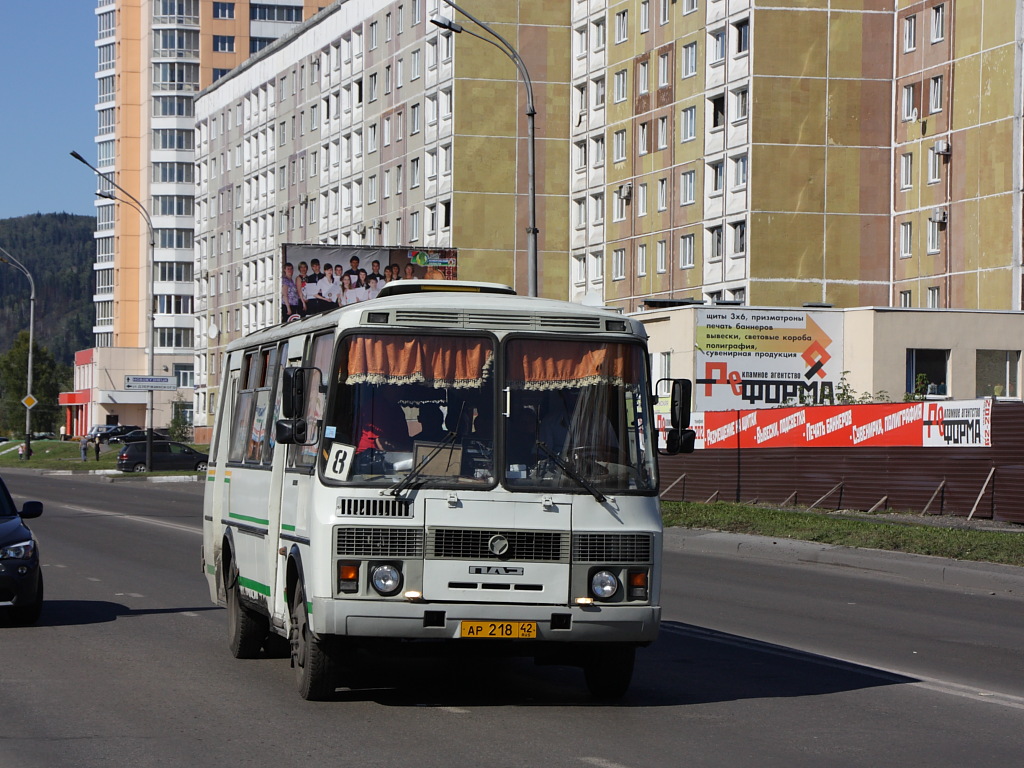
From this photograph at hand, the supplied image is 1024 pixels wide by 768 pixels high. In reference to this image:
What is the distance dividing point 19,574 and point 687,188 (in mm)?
57595

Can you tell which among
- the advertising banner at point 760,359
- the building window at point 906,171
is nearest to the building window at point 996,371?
the advertising banner at point 760,359

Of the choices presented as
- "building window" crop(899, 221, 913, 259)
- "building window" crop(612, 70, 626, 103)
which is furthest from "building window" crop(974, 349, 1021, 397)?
"building window" crop(612, 70, 626, 103)

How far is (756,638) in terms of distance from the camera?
43.8 feet

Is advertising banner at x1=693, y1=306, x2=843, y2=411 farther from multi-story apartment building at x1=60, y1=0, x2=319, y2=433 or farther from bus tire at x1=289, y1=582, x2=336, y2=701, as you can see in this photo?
multi-story apartment building at x1=60, y1=0, x2=319, y2=433

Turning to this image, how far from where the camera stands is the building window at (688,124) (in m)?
68.6

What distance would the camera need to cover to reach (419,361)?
9.47 metres

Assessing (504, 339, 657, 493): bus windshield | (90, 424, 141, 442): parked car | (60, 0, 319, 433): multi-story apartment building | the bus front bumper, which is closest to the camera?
the bus front bumper

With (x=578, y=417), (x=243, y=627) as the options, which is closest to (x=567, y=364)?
(x=578, y=417)

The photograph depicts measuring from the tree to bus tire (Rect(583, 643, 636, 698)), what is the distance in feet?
426

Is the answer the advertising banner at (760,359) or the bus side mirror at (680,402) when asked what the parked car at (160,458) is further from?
the bus side mirror at (680,402)

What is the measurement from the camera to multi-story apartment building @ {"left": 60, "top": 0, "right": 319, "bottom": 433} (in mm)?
131125

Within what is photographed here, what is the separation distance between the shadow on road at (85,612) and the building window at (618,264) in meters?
59.2

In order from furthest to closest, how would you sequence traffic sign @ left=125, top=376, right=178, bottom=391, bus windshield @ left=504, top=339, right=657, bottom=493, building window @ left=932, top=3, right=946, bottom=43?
building window @ left=932, top=3, right=946, bottom=43 → traffic sign @ left=125, top=376, right=178, bottom=391 → bus windshield @ left=504, top=339, right=657, bottom=493

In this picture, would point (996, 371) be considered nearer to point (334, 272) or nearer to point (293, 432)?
point (334, 272)
